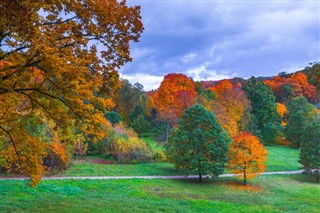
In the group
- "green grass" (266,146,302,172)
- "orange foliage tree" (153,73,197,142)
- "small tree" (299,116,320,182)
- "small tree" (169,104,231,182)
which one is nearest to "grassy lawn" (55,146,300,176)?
"green grass" (266,146,302,172)

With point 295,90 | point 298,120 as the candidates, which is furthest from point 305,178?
point 295,90

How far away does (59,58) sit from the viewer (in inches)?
267

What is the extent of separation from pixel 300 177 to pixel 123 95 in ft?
126

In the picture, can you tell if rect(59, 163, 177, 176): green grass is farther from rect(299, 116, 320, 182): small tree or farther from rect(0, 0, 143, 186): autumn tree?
rect(0, 0, 143, 186): autumn tree

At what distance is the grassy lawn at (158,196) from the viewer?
13.3 meters

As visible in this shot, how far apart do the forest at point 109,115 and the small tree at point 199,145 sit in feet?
0.28

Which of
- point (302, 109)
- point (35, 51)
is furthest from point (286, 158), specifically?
point (35, 51)

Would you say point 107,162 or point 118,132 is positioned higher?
point 118,132

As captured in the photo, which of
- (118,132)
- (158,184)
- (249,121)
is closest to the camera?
(158,184)

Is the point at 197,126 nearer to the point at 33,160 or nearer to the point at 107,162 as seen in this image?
the point at 107,162

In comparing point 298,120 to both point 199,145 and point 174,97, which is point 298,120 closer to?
point 174,97

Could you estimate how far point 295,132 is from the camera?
48031 mm

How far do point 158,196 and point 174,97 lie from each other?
100 feet

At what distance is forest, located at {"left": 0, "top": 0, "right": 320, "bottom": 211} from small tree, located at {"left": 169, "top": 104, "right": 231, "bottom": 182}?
0.08 m
